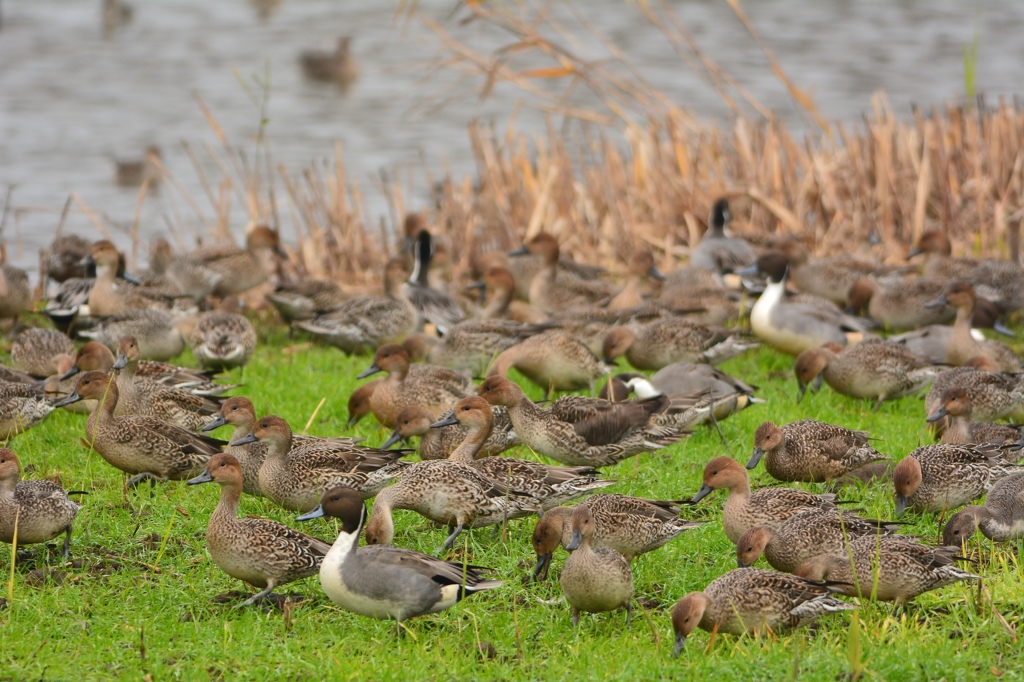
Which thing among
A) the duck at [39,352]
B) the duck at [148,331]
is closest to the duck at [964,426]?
the duck at [148,331]

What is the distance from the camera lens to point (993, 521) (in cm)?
618

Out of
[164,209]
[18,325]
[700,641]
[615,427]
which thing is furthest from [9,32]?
[700,641]

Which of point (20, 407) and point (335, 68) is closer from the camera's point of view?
point (20, 407)

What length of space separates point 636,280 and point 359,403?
12.7ft

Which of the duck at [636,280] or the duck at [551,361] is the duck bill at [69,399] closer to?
the duck at [551,361]

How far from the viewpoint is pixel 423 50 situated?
30016mm

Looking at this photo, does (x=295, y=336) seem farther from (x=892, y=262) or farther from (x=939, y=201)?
(x=939, y=201)

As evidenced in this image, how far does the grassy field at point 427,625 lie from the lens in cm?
509

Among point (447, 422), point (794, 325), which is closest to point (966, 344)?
point (794, 325)

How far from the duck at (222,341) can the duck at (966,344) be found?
5.52 metres

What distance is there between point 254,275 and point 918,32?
24526 mm

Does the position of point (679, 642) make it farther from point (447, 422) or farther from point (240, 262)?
point (240, 262)

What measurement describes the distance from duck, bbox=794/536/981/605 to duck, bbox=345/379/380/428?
153 inches

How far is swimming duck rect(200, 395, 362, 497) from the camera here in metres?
7.19
